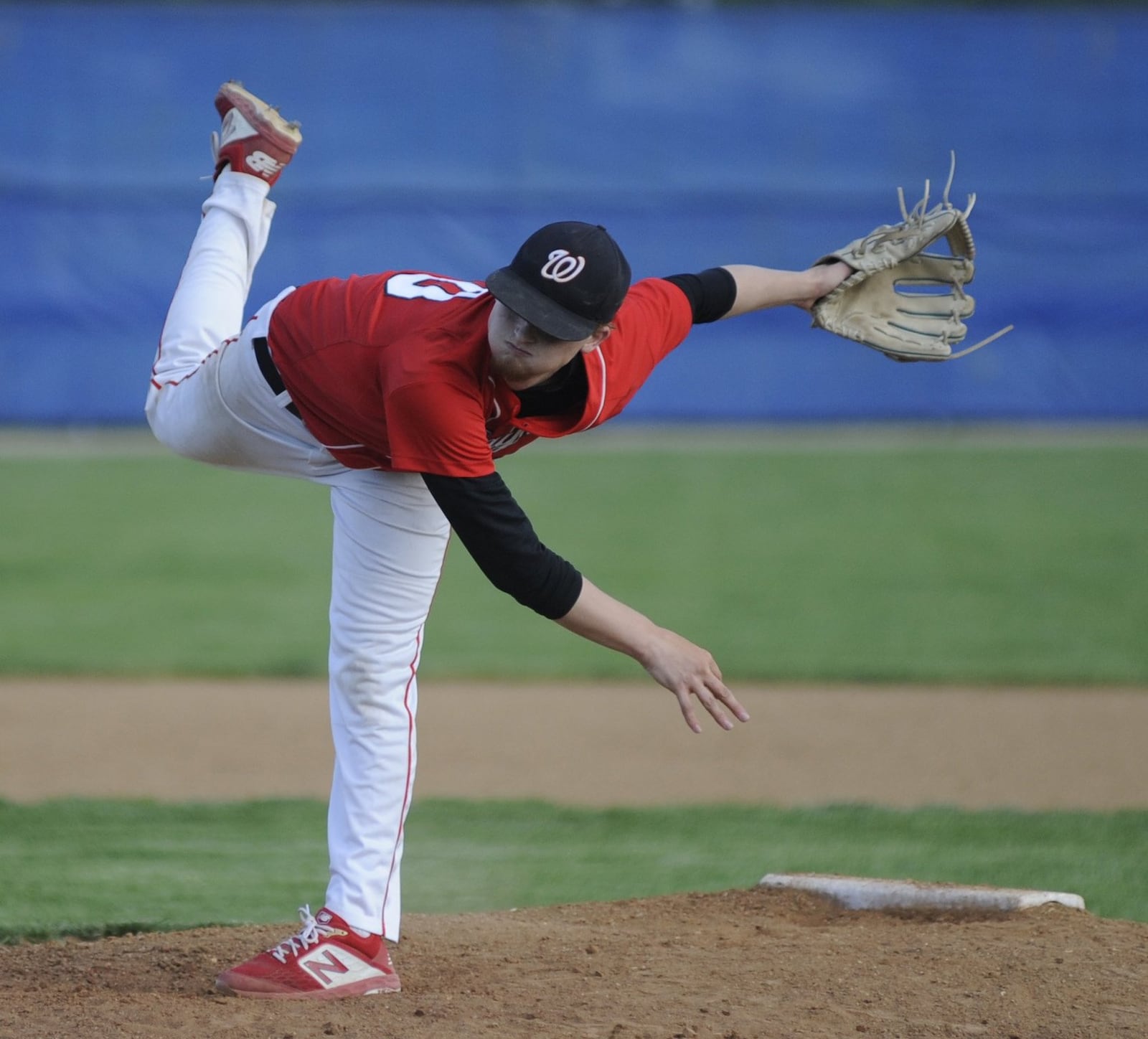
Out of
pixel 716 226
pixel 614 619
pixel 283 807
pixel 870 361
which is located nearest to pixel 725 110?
pixel 716 226

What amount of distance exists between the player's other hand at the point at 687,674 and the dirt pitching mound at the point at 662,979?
1.89 feet

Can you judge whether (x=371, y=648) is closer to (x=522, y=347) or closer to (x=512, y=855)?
(x=522, y=347)

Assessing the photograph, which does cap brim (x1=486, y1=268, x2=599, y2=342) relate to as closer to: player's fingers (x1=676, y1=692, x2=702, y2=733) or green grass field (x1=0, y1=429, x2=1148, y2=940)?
player's fingers (x1=676, y1=692, x2=702, y2=733)

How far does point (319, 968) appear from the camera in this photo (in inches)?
121

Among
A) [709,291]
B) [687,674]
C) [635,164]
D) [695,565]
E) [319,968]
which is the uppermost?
[635,164]

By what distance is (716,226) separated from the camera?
17.1 meters

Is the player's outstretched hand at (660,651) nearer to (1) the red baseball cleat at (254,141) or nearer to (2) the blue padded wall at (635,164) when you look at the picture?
(1) the red baseball cleat at (254,141)

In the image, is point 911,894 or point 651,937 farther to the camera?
point 911,894

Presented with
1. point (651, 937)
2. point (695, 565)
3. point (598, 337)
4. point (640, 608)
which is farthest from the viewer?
point (695, 565)

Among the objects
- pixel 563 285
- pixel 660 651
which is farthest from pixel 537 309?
pixel 660 651

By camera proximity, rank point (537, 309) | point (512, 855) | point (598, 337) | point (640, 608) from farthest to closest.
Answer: point (640, 608) < point (512, 855) < point (598, 337) < point (537, 309)

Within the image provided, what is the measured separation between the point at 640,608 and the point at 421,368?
5912 millimetres

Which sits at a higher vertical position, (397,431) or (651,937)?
(397,431)

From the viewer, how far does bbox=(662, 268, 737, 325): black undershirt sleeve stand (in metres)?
3.55
